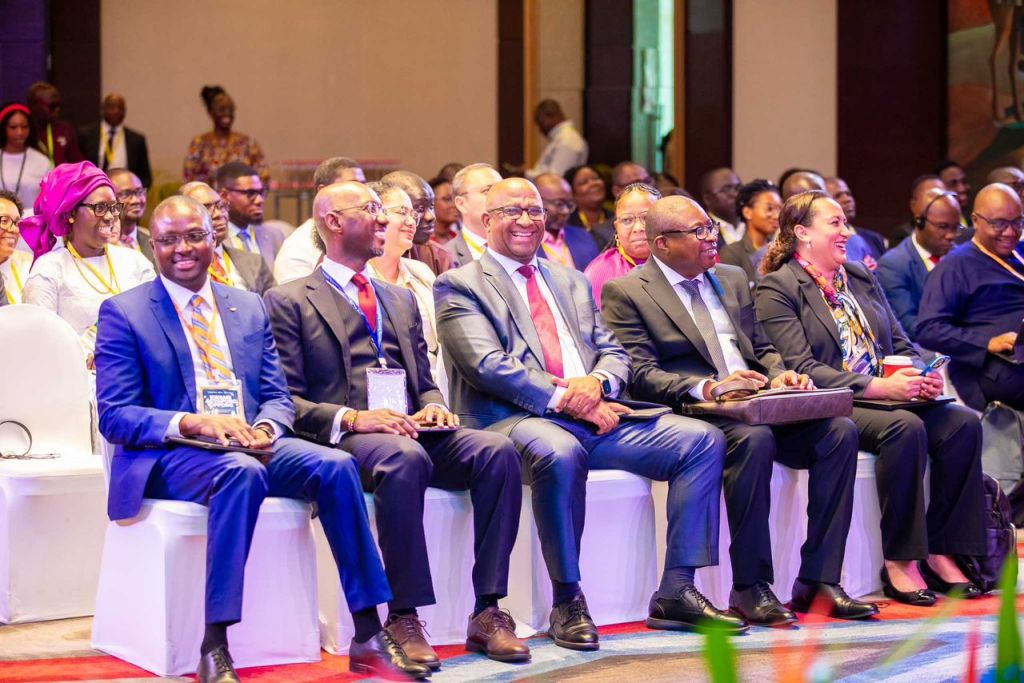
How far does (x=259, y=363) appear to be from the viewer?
4301 mm

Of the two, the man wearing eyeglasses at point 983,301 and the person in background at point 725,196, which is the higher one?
the person in background at point 725,196

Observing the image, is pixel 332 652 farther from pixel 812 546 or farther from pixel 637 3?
pixel 637 3

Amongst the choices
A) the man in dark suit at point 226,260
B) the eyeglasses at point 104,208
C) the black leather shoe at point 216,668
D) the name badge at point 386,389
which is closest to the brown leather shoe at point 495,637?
the name badge at point 386,389

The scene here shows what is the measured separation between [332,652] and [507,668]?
1.75 ft

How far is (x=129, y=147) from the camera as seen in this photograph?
10281 millimetres

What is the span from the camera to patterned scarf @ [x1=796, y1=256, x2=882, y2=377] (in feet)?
17.7

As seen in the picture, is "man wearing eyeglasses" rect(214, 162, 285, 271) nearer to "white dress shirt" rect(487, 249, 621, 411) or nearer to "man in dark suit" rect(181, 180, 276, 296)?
"man in dark suit" rect(181, 180, 276, 296)

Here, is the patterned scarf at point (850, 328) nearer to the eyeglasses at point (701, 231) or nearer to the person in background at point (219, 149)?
the eyeglasses at point (701, 231)

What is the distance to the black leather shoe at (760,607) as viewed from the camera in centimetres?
464

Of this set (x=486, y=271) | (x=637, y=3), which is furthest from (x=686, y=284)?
(x=637, y=3)

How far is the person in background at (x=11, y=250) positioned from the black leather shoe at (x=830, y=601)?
322 cm

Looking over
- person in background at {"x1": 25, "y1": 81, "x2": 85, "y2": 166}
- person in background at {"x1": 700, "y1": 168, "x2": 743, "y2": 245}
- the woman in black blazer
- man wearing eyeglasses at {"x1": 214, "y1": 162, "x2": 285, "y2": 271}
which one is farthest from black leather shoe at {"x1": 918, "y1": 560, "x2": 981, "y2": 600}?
person in background at {"x1": 25, "y1": 81, "x2": 85, "y2": 166}

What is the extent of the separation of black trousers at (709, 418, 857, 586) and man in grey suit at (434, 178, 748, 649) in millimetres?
117

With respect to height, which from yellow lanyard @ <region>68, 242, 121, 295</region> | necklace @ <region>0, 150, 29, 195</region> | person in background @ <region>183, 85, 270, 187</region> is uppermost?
person in background @ <region>183, 85, 270, 187</region>
